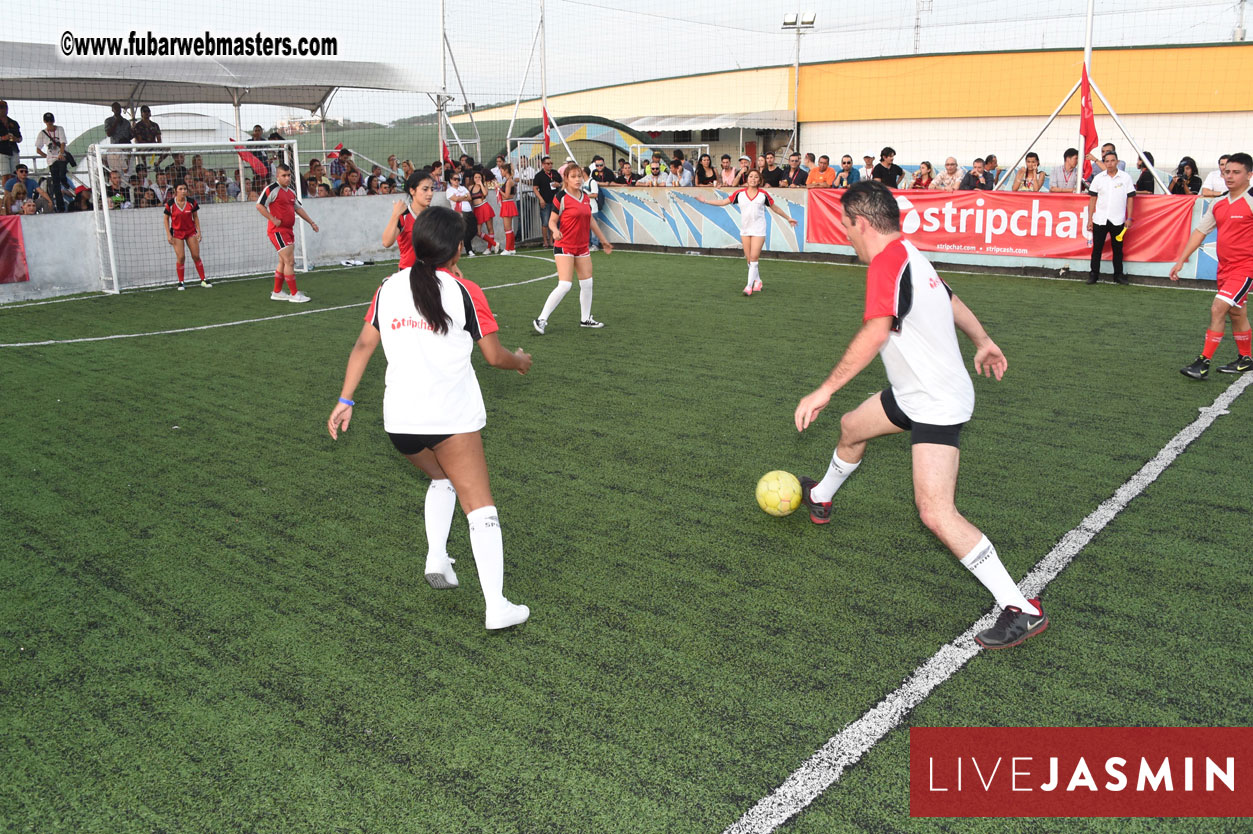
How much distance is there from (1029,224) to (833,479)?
12250 mm

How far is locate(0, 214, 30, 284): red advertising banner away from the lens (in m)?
14.3

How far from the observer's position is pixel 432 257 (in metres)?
4.14

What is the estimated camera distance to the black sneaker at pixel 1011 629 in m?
4.29

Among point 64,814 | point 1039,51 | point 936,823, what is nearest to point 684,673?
point 936,823

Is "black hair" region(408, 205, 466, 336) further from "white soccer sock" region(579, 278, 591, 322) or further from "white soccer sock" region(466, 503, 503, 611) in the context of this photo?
"white soccer sock" region(579, 278, 591, 322)

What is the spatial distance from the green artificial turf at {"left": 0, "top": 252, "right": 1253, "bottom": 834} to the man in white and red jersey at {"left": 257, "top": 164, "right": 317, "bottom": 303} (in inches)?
208

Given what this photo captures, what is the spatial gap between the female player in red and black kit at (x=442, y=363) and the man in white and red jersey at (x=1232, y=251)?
7296 mm

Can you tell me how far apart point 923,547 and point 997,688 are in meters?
1.50

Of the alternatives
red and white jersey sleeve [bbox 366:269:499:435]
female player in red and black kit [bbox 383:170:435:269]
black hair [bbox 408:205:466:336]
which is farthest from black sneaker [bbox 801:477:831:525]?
female player in red and black kit [bbox 383:170:435:269]

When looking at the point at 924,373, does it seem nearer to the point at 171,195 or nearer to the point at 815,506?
the point at 815,506

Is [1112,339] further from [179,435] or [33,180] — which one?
[33,180]

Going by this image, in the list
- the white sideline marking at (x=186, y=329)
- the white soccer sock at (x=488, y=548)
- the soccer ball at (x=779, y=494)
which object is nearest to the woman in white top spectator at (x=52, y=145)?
the white sideline marking at (x=186, y=329)

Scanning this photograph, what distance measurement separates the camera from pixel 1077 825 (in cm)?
327

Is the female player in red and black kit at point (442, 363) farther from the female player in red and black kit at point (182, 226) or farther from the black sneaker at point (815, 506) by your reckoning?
the female player in red and black kit at point (182, 226)
